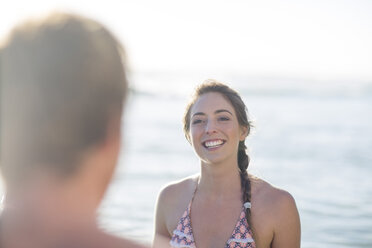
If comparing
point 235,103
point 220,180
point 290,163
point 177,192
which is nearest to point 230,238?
point 220,180

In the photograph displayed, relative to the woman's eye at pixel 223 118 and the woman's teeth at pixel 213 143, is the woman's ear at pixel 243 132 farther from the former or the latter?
the woman's teeth at pixel 213 143

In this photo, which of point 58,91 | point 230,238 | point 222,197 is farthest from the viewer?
point 222,197

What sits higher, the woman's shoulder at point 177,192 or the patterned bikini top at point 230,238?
the woman's shoulder at point 177,192

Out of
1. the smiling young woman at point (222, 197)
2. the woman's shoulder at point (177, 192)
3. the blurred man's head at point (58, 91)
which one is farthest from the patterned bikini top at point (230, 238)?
the blurred man's head at point (58, 91)

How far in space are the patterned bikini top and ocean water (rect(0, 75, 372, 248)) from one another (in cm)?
61

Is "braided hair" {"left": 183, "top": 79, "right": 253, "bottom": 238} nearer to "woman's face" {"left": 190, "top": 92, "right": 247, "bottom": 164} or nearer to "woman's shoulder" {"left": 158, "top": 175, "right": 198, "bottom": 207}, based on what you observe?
"woman's face" {"left": 190, "top": 92, "right": 247, "bottom": 164}

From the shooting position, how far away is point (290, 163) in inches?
490

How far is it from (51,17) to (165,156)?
11738mm

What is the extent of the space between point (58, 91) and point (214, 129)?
141 inches

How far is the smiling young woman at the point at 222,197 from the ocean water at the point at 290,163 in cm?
48

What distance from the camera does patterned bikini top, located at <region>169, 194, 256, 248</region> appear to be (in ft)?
15.0

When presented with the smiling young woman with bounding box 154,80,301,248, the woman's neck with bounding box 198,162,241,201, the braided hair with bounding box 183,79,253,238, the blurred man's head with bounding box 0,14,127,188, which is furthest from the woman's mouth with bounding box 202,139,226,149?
the blurred man's head with bounding box 0,14,127,188

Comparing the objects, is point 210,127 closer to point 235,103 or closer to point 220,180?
point 235,103

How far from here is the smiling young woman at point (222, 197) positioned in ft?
15.0
